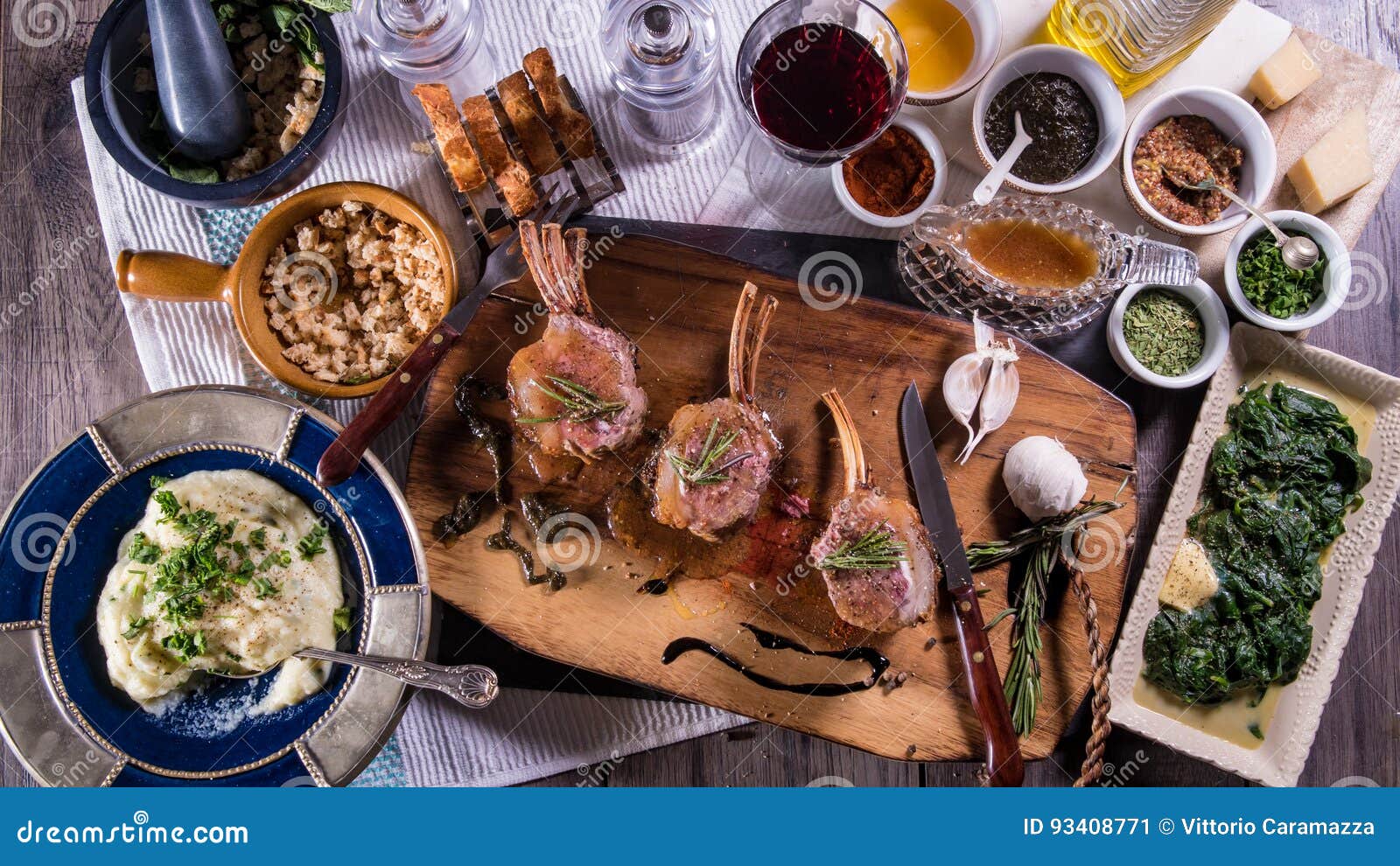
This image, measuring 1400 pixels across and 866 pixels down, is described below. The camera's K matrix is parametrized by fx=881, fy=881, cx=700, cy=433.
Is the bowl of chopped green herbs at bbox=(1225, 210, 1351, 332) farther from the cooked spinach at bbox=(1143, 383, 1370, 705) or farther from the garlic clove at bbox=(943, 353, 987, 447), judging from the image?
the garlic clove at bbox=(943, 353, 987, 447)

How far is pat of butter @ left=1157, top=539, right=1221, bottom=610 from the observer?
7.53 ft

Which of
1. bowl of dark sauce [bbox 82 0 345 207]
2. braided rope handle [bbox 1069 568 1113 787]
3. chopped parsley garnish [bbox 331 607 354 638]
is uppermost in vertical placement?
bowl of dark sauce [bbox 82 0 345 207]

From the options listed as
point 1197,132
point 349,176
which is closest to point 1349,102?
point 1197,132

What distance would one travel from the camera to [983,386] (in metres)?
2.13

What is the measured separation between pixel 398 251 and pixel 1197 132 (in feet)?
6.83

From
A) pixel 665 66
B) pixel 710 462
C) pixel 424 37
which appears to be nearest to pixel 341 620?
pixel 710 462

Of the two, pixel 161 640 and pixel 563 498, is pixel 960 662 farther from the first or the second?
pixel 161 640

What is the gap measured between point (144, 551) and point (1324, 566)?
2960 millimetres

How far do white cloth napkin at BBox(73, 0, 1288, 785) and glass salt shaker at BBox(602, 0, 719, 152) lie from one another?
45mm

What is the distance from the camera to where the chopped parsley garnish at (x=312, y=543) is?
6.70 feet

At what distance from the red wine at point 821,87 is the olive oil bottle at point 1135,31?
57 centimetres

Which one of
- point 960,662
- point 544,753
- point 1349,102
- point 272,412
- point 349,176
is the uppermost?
point 349,176

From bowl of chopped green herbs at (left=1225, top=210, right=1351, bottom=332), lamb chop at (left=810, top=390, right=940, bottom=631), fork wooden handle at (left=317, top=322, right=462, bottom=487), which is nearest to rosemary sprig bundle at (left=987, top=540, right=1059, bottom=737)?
lamb chop at (left=810, top=390, right=940, bottom=631)

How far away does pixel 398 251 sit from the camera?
2178 mm
